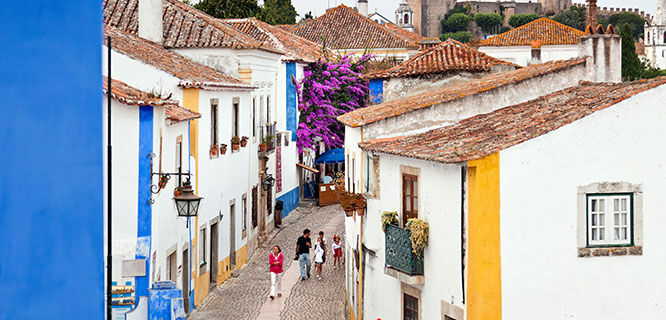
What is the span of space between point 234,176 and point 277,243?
4.90 meters

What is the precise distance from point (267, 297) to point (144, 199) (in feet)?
24.6

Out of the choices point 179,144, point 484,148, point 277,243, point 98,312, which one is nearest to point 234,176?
point 277,243

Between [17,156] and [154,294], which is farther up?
[17,156]

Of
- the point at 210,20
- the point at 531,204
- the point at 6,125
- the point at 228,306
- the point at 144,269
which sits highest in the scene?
the point at 210,20

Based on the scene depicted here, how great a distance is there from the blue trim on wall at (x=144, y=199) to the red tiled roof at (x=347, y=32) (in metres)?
45.1

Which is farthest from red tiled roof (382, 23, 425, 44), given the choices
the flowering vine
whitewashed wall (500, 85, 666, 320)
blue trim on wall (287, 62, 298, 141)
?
whitewashed wall (500, 85, 666, 320)

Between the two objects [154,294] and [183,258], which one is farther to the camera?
[183,258]

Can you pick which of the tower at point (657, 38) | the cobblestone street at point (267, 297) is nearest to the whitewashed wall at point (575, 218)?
the cobblestone street at point (267, 297)

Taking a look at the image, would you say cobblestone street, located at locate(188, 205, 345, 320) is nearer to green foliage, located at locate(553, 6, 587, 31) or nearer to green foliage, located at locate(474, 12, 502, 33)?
green foliage, located at locate(553, 6, 587, 31)

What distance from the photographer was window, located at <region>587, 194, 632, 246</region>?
49.9ft

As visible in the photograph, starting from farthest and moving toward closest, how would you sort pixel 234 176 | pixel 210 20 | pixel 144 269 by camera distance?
pixel 210 20 → pixel 234 176 → pixel 144 269

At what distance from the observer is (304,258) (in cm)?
2677

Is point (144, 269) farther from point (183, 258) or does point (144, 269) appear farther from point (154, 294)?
point (183, 258)

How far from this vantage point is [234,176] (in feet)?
94.6
